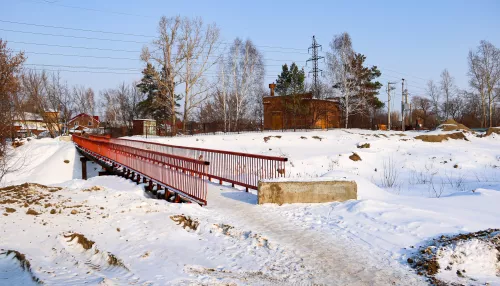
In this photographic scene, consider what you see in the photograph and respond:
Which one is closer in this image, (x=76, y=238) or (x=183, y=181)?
(x=76, y=238)

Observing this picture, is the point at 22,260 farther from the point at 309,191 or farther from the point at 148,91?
the point at 148,91

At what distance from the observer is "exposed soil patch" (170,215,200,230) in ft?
21.6

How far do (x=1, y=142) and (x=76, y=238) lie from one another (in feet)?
83.5

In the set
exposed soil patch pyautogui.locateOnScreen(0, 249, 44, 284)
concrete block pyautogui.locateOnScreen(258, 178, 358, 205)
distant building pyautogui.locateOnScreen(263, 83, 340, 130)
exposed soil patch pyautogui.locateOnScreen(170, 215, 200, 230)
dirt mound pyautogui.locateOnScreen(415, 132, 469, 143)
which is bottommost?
exposed soil patch pyautogui.locateOnScreen(0, 249, 44, 284)

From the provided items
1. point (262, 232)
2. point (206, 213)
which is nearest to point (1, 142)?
point (206, 213)

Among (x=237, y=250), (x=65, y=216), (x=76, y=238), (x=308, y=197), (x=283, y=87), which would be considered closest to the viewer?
(x=237, y=250)

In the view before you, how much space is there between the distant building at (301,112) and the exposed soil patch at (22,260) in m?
29.0

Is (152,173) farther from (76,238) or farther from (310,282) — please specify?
(310,282)

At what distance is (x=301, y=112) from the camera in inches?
1430

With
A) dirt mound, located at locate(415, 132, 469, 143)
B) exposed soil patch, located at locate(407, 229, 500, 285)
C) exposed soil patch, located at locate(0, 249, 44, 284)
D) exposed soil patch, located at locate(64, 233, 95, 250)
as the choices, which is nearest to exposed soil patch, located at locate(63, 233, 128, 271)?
exposed soil patch, located at locate(64, 233, 95, 250)

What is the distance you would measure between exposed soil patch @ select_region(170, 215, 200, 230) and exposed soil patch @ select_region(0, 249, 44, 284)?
2.48 m

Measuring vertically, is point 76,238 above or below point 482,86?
below

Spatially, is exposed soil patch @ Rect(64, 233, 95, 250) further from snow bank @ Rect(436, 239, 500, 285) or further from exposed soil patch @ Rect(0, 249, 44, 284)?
snow bank @ Rect(436, 239, 500, 285)

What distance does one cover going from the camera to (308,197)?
8289 mm
